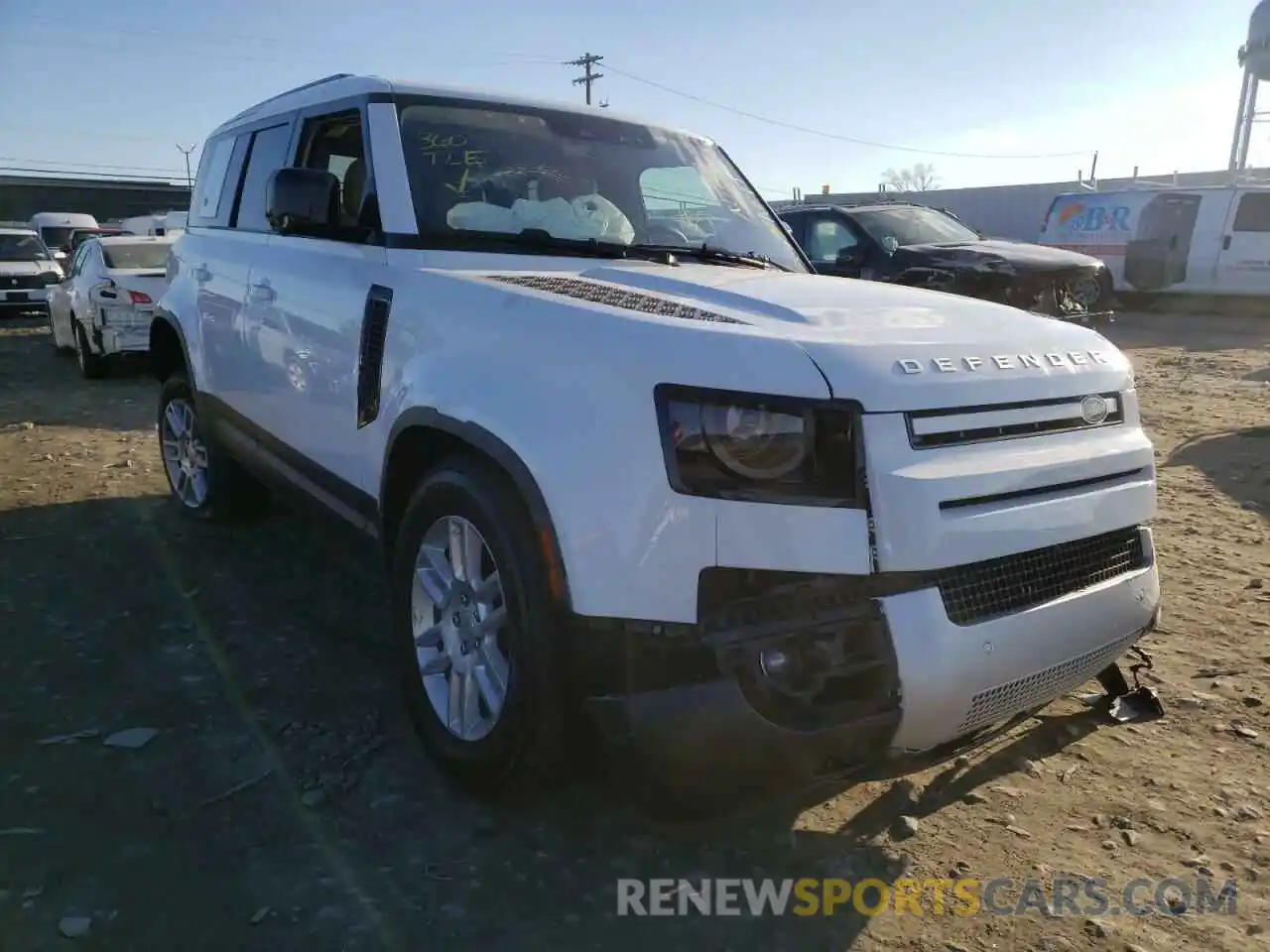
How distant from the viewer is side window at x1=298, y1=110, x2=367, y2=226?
3656mm

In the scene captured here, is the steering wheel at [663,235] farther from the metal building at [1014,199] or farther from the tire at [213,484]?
the metal building at [1014,199]

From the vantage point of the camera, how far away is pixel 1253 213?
637 inches

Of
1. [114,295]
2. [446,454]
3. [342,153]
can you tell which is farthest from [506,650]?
[114,295]

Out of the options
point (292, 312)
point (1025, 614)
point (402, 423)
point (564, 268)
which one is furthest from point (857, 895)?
point (292, 312)

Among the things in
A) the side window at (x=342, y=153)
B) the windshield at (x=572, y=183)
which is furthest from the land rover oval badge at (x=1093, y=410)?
the side window at (x=342, y=153)

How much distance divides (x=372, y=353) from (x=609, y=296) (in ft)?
3.02

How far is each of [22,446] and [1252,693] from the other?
822cm

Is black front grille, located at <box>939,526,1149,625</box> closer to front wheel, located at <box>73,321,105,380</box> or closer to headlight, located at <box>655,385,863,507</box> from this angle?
headlight, located at <box>655,385,863,507</box>


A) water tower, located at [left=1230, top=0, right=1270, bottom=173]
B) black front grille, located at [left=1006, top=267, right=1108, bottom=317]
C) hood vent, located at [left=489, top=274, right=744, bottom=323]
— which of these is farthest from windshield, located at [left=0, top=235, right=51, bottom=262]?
water tower, located at [left=1230, top=0, right=1270, bottom=173]

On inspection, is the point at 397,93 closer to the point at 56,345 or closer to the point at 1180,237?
the point at 56,345

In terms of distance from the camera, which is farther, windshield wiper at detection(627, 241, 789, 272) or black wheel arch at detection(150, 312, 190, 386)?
black wheel arch at detection(150, 312, 190, 386)

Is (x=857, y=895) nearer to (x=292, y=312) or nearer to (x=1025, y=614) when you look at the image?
(x=1025, y=614)

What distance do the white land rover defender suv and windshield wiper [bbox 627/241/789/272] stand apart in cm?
18

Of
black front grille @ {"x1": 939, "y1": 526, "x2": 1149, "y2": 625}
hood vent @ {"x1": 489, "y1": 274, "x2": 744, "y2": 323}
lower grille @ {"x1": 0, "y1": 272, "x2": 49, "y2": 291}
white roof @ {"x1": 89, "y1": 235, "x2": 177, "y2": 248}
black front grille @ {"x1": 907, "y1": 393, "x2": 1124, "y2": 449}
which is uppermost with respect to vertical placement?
hood vent @ {"x1": 489, "y1": 274, "x2": 744, "y2": 323}
